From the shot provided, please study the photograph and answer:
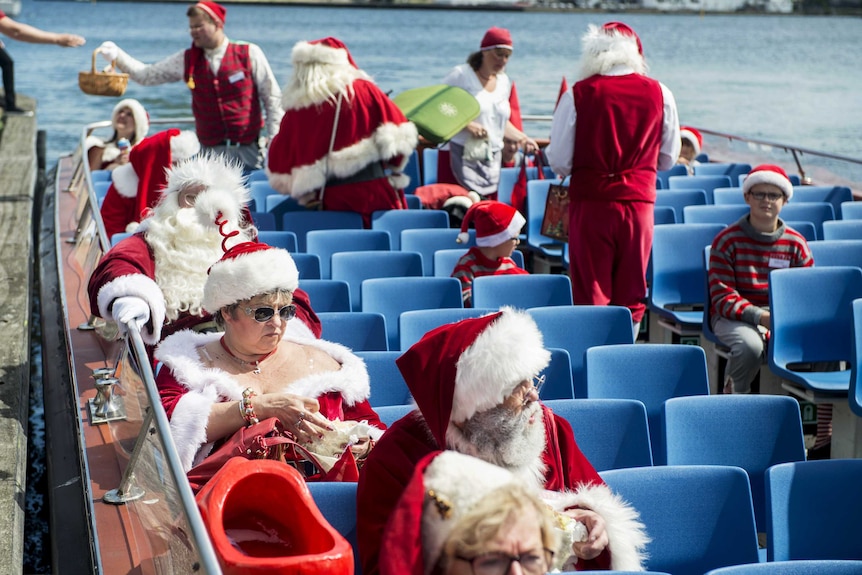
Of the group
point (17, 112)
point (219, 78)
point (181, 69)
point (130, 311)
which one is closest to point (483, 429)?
point (130, 311)

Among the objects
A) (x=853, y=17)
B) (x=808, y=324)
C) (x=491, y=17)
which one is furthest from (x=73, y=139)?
(x=853, y=17)

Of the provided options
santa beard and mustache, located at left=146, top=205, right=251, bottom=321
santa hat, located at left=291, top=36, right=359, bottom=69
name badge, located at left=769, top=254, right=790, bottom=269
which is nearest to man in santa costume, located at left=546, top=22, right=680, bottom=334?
name badge, located at left=769, top=254, right=790, bottom=269

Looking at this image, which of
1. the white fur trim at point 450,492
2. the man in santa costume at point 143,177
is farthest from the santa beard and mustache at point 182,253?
the white fur trim at point 450,492

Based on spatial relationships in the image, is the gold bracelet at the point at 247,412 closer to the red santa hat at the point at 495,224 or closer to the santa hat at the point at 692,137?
the red santa hat at the point at 495,224

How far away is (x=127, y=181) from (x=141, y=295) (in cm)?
231

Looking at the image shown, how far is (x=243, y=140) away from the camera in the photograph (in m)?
7.37

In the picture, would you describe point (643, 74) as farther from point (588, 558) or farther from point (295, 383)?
point (588, 558)

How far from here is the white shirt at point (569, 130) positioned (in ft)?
17.3

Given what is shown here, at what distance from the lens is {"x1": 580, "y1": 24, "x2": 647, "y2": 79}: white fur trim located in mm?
5188

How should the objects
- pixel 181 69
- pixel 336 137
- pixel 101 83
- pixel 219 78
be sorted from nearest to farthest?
pixel 336 137 < pixel 101 83 < pixel 219 78 < pixel 181 69

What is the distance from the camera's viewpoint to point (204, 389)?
302 cm

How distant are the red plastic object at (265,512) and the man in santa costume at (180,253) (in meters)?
1.19

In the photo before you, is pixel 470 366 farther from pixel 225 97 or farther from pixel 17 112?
pixel 17 112

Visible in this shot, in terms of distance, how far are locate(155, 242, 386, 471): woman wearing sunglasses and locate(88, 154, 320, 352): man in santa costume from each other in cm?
25
